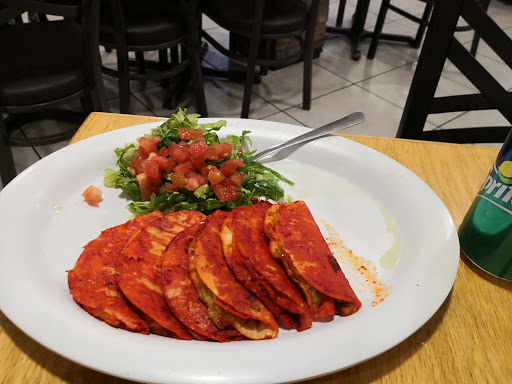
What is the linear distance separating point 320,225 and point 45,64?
1.87 metres

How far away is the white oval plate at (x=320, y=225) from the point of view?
84 centimetres

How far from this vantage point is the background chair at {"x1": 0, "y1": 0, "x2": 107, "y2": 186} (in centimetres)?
216

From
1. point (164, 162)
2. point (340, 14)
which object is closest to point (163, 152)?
point (164, 162)

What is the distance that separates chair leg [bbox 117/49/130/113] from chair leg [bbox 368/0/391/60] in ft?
9.33

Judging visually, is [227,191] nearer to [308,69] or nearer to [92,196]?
[92,196]

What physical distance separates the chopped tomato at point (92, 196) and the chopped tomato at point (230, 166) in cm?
40

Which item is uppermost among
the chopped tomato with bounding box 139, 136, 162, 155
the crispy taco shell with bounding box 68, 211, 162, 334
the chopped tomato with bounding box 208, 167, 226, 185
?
the chopped tomato with bounding box 139, 136, 162, 155

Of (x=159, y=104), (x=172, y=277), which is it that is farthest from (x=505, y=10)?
(x=172, y=277)

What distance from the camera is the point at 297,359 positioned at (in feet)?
2.79

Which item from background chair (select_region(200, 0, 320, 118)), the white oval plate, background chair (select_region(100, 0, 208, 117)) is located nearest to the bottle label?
the white oval plate

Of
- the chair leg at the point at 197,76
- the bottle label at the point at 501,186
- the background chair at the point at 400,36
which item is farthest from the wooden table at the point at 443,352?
the background chair at the point at 400,36

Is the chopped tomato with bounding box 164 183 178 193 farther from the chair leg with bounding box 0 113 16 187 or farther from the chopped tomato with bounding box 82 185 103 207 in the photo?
the chair leg with bounding box 0 113 16 187

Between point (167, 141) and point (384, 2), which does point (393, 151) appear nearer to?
point (167, 141)

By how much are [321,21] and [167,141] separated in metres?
3.44
